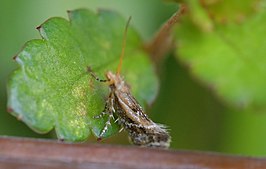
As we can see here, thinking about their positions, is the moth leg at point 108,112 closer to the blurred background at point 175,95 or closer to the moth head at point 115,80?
the moth head at point 115,80

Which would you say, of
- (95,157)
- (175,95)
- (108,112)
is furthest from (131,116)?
(175,95)

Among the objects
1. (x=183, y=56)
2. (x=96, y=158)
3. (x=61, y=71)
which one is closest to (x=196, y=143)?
(x=183, y=56)

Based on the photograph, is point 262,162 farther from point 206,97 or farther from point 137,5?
point 137,5

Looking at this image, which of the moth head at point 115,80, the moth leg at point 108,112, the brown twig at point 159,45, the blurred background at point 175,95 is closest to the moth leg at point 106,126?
the moth leg at point 108,112

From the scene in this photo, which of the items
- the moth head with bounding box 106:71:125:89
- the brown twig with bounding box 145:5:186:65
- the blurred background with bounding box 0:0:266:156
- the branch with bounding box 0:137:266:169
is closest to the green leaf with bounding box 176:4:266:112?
the brown twig with bounding box 145:5:186:65

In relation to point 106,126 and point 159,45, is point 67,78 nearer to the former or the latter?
point 106,126

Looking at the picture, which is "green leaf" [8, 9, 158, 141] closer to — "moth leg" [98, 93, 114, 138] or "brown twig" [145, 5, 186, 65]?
"moth leg" [98, 93, 114, 138]
